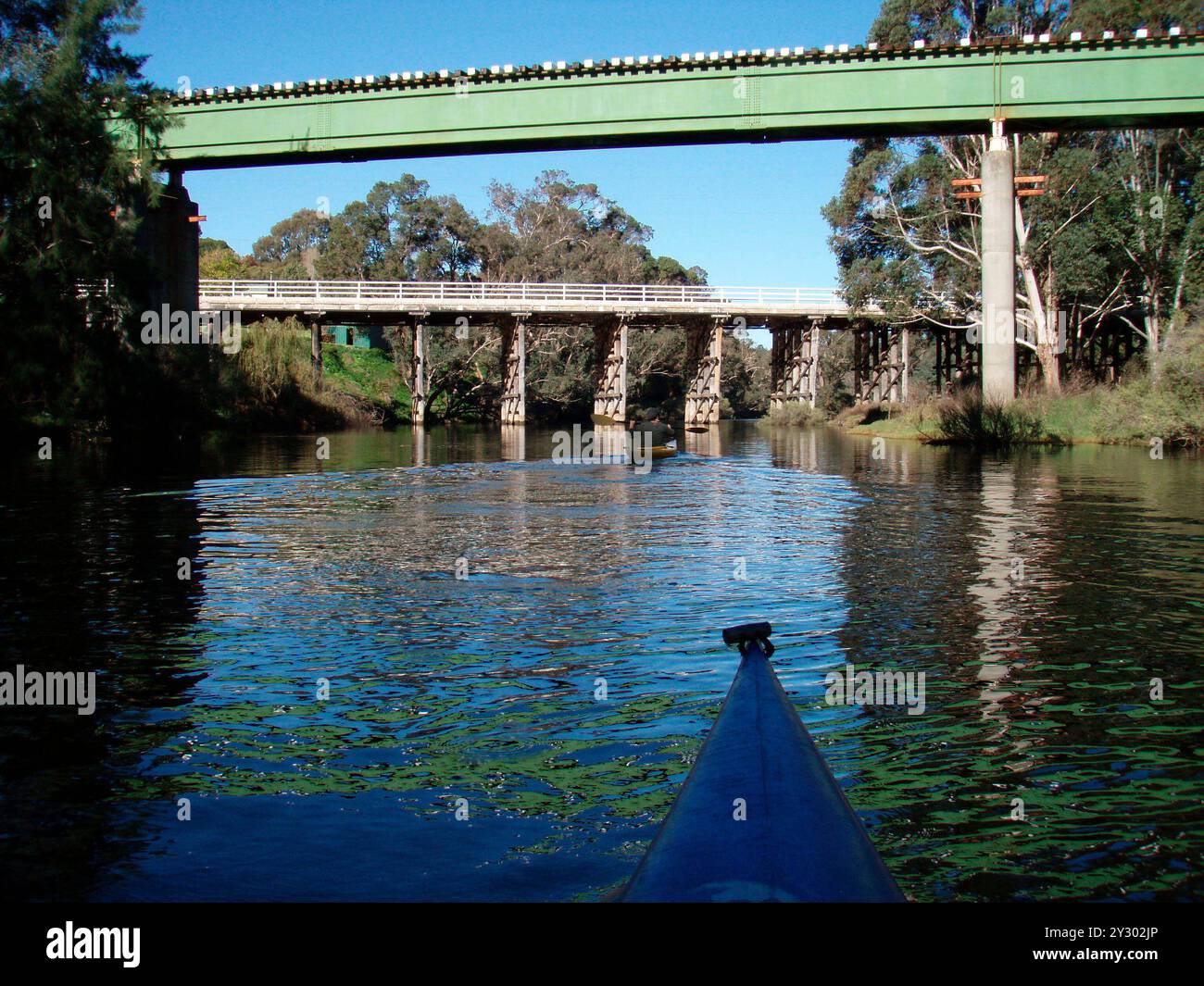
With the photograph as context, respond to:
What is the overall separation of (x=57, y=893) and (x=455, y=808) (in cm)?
159

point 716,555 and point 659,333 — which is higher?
point 659,333

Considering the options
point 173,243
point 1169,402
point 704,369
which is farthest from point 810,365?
point 173,243

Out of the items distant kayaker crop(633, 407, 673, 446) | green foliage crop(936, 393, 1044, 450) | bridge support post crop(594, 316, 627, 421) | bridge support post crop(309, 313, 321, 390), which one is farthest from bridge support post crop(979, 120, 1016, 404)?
bridge support post crop(309, 313, 321, 390)

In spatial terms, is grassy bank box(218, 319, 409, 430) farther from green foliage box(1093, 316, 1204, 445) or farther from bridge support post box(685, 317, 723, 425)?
green foliage box(1093, 316, 1204, 445)

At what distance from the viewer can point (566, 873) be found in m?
4.14

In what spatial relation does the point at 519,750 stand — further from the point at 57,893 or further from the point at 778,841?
the point at 778,841

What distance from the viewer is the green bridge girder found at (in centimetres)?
2878

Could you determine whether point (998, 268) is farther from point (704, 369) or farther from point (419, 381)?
point (419, 381)

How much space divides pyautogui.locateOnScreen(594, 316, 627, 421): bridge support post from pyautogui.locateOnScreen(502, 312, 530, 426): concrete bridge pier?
4.51 metres

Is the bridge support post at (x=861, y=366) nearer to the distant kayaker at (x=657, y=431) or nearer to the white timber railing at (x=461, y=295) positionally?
the white timber railing at (x=461, y=295)

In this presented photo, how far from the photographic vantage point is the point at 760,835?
292 centimetres

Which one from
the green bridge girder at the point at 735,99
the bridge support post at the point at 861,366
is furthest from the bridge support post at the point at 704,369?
the green bridge girder at the point at 735,99
